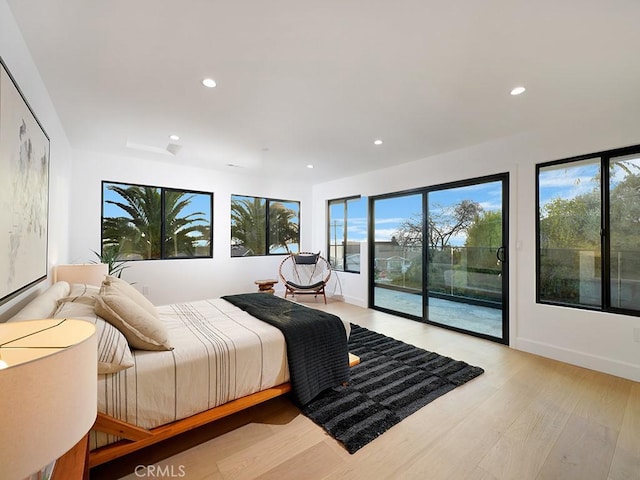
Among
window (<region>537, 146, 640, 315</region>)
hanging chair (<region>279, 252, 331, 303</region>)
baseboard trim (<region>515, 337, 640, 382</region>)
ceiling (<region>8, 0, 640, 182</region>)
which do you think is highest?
ceiling (<region>8, 0, 640, 182</region>)

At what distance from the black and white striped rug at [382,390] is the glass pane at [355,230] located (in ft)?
7.79

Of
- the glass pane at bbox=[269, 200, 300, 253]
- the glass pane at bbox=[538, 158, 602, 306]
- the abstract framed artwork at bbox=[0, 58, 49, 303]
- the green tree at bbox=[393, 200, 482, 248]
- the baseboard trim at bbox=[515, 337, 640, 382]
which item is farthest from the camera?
the glass pane at bbox=[269, 200, 300, 253]

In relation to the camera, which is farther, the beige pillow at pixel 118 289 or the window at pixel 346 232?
the window at pixel 346 232

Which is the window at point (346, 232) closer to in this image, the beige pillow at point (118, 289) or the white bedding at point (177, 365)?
the white bedding at point (177, 365)

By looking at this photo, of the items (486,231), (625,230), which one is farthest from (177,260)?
(625,230)

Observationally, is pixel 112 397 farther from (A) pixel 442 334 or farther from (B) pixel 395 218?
(B) pixel 395 218

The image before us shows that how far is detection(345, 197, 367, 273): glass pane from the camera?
17.4 feet

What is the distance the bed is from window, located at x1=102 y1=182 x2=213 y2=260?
2.31 meters

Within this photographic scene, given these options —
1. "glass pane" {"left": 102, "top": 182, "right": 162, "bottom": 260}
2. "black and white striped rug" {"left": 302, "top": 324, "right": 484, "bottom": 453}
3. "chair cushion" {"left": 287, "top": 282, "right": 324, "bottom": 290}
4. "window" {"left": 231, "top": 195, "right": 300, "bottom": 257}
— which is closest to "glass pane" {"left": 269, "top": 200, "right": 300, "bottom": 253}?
"window" {"left": 231, "top": 195, "right": 300, "bottom": 257}

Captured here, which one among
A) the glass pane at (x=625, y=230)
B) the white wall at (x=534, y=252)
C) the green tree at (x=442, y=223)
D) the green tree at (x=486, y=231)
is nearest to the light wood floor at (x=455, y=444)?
the white wall at (x=534, y=252)

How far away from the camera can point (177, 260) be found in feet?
15.6

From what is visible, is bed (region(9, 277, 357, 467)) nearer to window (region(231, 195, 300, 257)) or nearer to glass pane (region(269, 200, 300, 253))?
window (region(231, 195, 300, 257))

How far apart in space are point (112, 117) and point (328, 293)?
4582 mm

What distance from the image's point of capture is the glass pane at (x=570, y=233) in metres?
2.87
